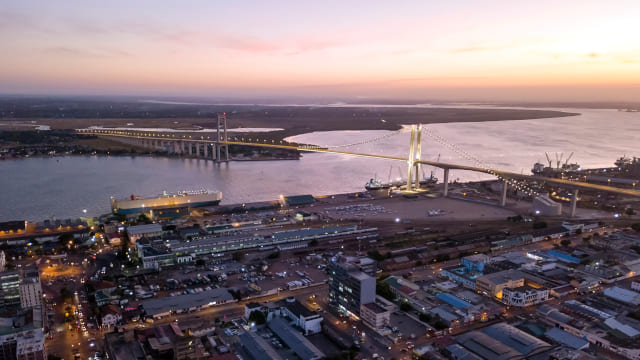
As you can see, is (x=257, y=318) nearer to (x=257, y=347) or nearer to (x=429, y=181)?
(x=257, y=347)

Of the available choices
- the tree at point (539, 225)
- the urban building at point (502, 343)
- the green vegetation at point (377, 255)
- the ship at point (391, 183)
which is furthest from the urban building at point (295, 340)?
the ship at point (391, 183)

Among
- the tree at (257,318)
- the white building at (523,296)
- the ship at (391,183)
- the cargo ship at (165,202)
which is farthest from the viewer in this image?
the ship at (391,183)

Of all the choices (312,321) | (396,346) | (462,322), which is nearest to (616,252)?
(462,322)

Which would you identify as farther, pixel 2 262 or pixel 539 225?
pixel 539 225

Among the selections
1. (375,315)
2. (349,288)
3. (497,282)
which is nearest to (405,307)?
(375,315)

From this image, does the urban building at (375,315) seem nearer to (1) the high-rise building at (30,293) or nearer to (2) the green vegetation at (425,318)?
(2) the green vegetation at (425,318)

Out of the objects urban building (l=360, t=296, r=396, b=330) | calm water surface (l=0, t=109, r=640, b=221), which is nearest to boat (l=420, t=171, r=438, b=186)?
calm water surface (l=0, t=109, r=640, b=221)
